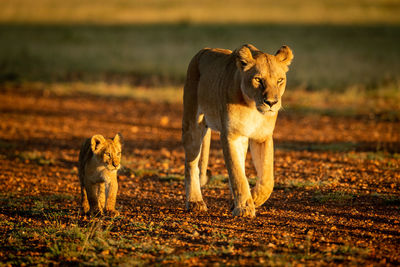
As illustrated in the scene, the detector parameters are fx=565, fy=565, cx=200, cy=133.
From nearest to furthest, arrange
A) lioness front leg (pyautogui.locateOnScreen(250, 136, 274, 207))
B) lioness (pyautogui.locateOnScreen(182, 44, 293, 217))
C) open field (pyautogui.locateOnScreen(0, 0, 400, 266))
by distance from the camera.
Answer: open field (pyautogui.locateOnScreen(0, 0, 400, 266)), lioness (pyautogui.locateOnScreen(182, 44, 293, 217)), lioness front leg (pyautogui.locateOnScreen(250, 136, 274, 207))

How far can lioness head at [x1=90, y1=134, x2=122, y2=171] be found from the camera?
650 centimetres

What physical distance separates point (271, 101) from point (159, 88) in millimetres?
15415

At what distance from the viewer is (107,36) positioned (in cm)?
4028

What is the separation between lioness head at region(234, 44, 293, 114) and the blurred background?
11.2m

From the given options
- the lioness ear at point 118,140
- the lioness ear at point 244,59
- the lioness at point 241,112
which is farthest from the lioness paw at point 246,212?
the lioness ear at point 118,140

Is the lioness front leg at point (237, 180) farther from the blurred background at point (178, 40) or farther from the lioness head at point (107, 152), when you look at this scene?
the blurred background at point (178, 40)

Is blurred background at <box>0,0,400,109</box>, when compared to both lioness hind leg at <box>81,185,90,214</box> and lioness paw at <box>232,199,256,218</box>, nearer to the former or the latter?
lioness paw at <box>232,199,256,218</box>

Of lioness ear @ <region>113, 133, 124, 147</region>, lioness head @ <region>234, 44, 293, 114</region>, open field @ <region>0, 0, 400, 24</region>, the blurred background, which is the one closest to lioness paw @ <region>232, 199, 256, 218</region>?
lioness head @ <region>234, 44, 293, 114</region>

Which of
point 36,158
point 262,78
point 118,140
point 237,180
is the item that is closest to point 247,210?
point 237,180

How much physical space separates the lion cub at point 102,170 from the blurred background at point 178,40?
11.5 metres

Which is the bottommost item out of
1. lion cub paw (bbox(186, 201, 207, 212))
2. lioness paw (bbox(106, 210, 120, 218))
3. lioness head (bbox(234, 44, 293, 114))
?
lioness paw (bbox(106, 210, 120, 218))

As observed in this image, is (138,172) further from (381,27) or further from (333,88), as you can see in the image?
(381,27)

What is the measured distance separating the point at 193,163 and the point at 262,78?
5.27ft

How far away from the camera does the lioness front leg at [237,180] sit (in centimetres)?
596
